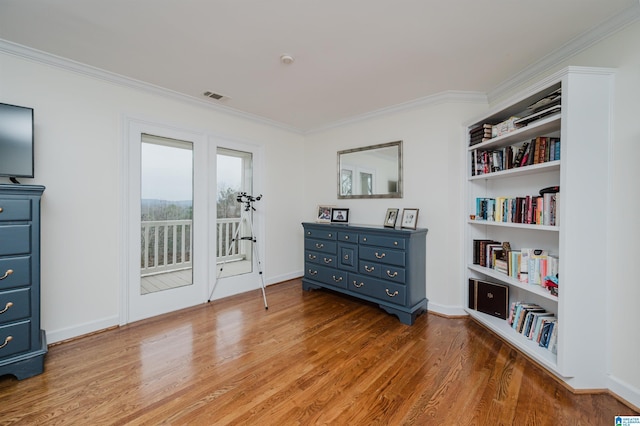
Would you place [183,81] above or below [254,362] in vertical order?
above


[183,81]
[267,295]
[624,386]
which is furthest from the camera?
[267,295]

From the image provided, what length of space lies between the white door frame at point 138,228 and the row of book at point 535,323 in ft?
11.1

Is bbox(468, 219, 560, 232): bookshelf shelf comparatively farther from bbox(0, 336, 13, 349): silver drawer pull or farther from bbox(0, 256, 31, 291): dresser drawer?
bbox(0, 336, 13, 349): silver drawer pull

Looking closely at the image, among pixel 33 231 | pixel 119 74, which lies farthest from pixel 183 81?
pixel 33 231

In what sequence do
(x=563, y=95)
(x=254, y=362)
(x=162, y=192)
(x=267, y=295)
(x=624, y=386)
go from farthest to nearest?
(x=267, y=295) < (x=162, y=192) < (x=254, y=362) < (x=563, y=95) < (x=624, y=386)

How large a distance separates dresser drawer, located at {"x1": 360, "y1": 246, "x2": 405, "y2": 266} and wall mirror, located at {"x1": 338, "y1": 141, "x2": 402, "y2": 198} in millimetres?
791

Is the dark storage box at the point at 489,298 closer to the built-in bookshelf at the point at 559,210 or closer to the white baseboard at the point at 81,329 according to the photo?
the built-in bookshelf at the point at 559,210

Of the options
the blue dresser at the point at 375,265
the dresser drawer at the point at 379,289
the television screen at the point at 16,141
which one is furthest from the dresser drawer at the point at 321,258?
the television screen at the point at 16,141

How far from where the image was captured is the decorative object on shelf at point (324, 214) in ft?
13.1

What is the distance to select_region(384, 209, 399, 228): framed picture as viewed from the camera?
3.25 metres

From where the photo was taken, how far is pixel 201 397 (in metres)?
1.69

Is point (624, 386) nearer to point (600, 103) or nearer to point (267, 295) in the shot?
point (600, 103)

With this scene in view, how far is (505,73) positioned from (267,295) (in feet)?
12.1

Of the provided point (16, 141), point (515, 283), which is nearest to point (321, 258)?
point (515, 283)
